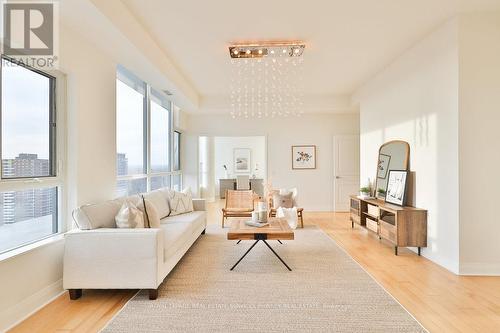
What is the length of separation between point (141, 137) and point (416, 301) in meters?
4.69

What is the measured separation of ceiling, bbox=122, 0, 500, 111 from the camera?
314cm

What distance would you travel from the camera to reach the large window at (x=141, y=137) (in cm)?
448

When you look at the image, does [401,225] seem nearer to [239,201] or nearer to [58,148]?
[239,201]

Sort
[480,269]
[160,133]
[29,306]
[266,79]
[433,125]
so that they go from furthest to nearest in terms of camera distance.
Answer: [160,133] < [266,79] < [433,125] < [480,269] < [29,306]

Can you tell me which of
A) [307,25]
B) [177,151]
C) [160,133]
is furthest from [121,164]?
[177,151]

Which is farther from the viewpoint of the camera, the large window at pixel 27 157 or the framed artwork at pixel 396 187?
the framed artwork at pixel 396 187

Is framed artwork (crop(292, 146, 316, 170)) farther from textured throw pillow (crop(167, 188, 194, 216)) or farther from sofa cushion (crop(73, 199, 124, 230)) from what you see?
sofa cushion (crop(73, 199, 124, 230))

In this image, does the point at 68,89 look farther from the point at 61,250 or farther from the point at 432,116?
the point at 432,116

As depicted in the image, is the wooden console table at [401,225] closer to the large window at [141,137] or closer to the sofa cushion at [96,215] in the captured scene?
the sofa cushion at [96,215]

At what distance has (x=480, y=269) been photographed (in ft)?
10.8

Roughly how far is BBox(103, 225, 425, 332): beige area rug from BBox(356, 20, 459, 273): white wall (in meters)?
1.13

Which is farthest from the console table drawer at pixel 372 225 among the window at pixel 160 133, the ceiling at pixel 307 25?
the window at pixel 160 133

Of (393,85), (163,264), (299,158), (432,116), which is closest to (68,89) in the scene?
(163,264)

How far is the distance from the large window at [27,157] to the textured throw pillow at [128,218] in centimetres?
67
